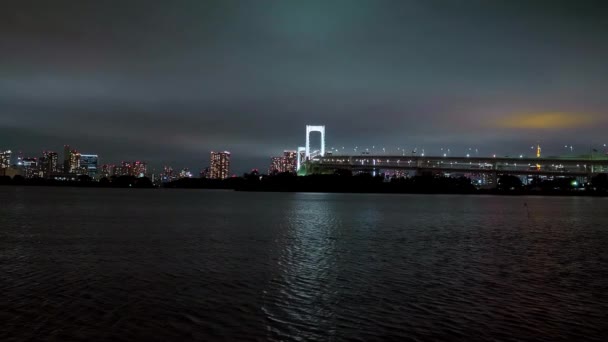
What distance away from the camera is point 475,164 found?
12419cm

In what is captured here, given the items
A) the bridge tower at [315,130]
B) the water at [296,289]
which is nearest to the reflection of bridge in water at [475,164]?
the bridge tower at [315,130]

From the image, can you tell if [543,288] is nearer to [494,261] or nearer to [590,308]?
[590,308]

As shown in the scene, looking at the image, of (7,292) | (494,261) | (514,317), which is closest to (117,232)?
(7,292)

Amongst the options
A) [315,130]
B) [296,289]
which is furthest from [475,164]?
[296,289]

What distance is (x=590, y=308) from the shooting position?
408 inches

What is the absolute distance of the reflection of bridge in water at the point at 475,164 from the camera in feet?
370

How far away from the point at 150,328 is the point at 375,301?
4.34m

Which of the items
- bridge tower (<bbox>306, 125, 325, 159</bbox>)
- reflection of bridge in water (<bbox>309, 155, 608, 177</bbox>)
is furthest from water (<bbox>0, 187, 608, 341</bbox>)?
bridge tower (<bbox>306, 125, 325, 159</bbox>)

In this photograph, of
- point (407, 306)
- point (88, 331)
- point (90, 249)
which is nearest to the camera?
point (88, 331)

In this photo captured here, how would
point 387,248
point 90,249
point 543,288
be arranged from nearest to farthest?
point 543,288
point 90,249
point 387,248

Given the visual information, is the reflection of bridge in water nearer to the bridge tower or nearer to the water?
the bridge tower

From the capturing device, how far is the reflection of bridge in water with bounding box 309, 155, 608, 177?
11281cm

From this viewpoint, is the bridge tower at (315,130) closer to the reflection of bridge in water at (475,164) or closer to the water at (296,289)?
the reflection of bridge in water at (475,164)

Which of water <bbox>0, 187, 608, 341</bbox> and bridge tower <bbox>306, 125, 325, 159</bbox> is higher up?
bridge tower <bbox>306, 125, 325, 159</bbox>
